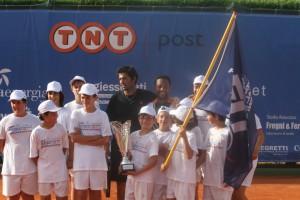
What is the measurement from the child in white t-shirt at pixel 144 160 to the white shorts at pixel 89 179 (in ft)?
0.95

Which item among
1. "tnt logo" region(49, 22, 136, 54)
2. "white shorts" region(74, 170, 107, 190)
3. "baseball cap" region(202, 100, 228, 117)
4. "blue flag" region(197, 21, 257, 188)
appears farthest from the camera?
"tnt logo" region(49, 22, 136, 54)

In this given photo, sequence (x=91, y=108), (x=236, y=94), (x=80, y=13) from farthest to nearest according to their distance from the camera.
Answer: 1. (x=80, y=13)
2. (x=91, y=108)
3. (x=236, y=94)

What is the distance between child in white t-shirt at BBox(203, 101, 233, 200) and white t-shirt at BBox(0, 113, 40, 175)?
6.06ft

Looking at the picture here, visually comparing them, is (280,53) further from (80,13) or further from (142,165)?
(142,165)

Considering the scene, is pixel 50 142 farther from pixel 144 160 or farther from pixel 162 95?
pixel 162 95

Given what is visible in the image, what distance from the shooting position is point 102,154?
23.7 feet

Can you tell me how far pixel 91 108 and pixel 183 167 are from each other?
3.79ft

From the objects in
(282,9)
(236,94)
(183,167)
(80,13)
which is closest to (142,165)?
(183,167)

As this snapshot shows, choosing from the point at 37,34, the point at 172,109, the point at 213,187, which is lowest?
the point at 213,187

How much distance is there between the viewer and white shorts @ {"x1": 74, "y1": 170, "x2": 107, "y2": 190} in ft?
23.5

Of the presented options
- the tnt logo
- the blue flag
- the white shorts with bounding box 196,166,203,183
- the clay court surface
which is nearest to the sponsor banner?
the tnt logo

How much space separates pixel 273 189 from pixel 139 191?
5.08m

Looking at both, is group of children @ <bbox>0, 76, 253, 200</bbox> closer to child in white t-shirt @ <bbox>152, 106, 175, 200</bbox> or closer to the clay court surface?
child in white t-shirt @ <bbox>152, 106, 175, 200</bbox>

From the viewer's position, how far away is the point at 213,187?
709 cm
